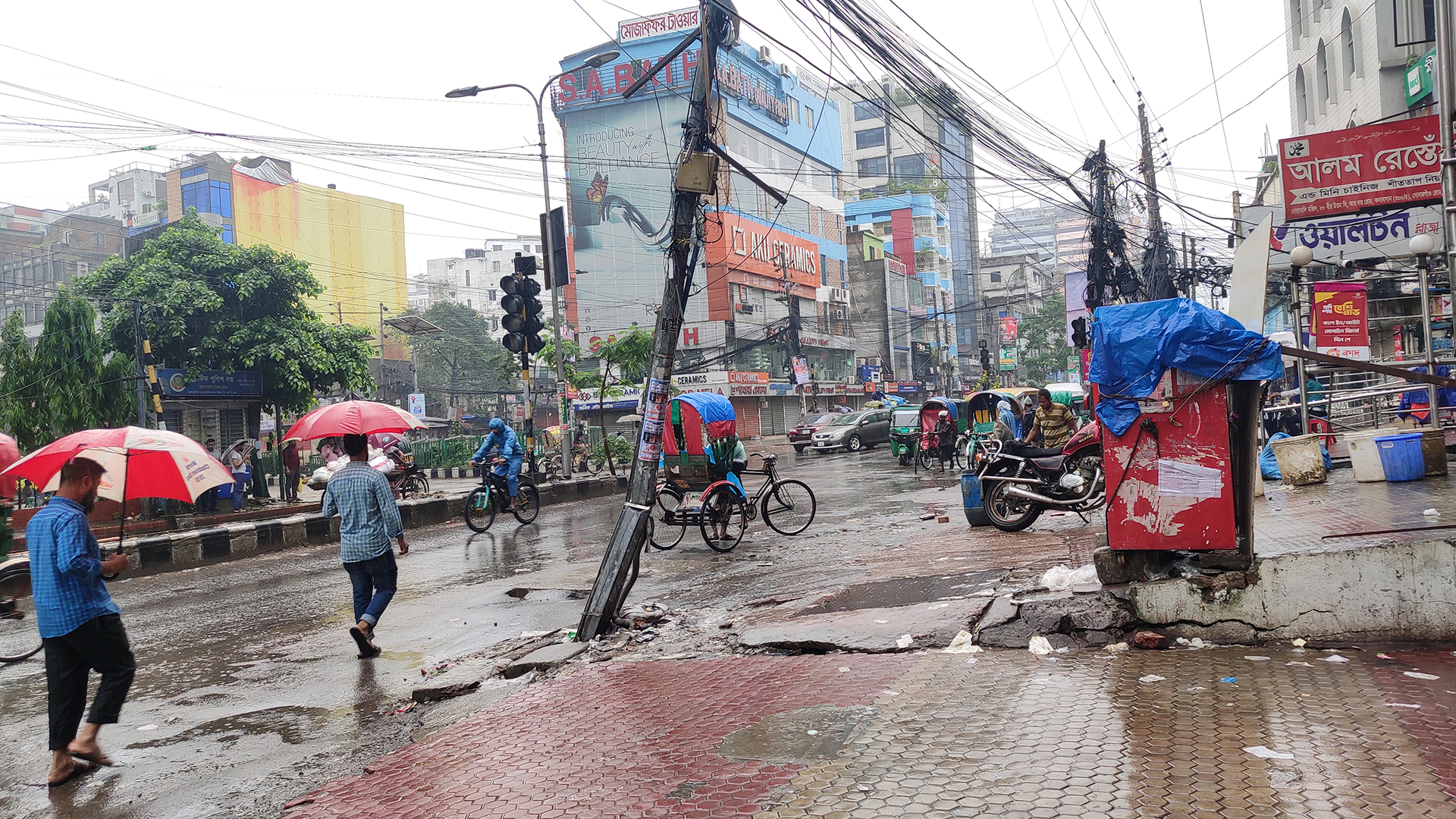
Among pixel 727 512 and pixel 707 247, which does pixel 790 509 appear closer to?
pixel 727 512

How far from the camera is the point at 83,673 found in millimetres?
5312

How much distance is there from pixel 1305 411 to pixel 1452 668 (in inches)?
273

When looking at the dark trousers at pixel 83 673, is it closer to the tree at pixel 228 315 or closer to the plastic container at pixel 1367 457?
the plastic container at pixel 1367 457

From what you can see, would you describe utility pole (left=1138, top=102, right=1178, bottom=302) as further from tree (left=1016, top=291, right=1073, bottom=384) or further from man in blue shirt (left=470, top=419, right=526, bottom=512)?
tree (left=1016, top=291, right=1073, bottom=384)

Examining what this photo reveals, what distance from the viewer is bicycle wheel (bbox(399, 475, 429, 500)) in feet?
82.5

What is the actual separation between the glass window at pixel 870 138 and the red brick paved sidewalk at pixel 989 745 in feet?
305

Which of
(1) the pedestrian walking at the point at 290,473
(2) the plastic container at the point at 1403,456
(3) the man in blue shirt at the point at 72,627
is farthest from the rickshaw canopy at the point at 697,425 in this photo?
(1) the pedestrian walking at the point at 290,473

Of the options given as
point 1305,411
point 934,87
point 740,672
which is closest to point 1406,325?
point 1305,411

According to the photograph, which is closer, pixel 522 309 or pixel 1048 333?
pixel 522 309

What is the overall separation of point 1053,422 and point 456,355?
54.9 metres

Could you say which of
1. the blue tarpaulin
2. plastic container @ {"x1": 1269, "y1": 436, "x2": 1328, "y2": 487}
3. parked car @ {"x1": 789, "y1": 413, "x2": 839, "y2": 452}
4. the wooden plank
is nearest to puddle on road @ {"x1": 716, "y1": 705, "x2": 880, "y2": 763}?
the blue tarpaulin

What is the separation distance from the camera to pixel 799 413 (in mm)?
61031

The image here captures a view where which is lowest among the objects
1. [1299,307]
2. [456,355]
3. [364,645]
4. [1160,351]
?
[364,645]

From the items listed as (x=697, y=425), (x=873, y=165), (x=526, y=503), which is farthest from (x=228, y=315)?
(x=873, y=165)
